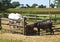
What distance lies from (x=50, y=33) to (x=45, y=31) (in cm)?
80

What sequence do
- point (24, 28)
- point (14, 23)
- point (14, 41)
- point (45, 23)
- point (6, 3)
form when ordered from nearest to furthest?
point (14, 41) → point (24, 28) → point (45, 23) → point (14, 23) → point (6, 3)

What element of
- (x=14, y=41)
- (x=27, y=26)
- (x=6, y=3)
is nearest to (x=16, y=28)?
(x=27, y=26)

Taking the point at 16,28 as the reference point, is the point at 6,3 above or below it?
below

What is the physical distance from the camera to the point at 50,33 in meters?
14.6

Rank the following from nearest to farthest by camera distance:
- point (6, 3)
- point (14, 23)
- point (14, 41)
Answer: point (14, 41) < point (14, 23) < point (6, 3)

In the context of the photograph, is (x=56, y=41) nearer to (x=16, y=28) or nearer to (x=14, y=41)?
(x=14, y=41)

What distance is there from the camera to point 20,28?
14414mm

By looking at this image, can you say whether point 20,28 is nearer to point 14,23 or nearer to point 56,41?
point 14,23

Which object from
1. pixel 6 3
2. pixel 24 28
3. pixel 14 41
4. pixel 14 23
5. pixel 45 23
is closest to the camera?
pixel 14 41

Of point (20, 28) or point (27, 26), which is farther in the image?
point (20, 28)

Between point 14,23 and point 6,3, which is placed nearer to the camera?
point 14,23

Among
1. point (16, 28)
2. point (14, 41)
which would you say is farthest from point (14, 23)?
point (14, 41)

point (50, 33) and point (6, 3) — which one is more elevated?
point (50, 33)

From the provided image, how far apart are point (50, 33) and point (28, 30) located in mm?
1624
